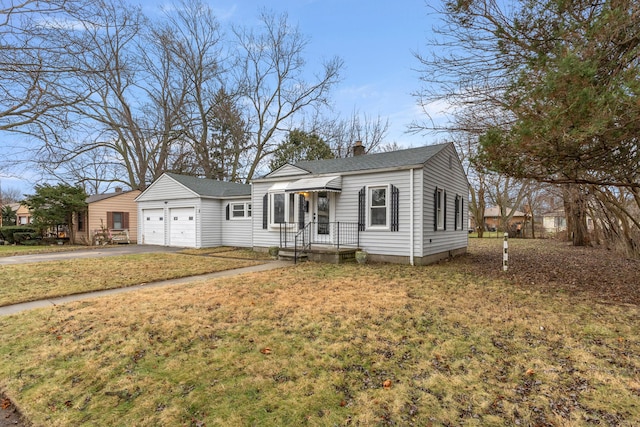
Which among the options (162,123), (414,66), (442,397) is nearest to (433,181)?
(414,66)

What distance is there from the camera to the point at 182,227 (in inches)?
663

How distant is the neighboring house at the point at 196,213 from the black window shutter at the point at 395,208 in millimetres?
8102

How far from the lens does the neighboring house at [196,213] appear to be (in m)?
16.1

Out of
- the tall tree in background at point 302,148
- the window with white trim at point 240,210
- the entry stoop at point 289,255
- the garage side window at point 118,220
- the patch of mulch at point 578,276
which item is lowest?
the patch of mulch at point 578,276

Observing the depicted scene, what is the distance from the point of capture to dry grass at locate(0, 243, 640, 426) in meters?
2.61

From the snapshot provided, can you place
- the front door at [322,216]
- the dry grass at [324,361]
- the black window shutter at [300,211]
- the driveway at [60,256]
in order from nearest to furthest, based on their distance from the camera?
the dry grass at [324,361], the driveway at [60,256], the front door at [322,216], the black window shutter at [300,211]

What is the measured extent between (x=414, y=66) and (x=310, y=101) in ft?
67.3

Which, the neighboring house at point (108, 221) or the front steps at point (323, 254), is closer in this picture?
the front steps at point (323, 254)

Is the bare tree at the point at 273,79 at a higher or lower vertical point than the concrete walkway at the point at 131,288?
higher

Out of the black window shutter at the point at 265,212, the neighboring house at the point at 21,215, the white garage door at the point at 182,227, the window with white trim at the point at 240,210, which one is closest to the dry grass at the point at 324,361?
the black window shutter at the point at 265,212

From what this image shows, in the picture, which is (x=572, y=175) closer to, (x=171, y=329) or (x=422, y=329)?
(x=422, y=329)

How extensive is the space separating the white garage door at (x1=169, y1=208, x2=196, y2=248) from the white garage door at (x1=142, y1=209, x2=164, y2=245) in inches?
34.6

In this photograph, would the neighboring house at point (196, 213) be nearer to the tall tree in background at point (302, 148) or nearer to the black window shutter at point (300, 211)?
the black window shutter at point (300, 211)

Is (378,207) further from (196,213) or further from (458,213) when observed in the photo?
(196,213)
